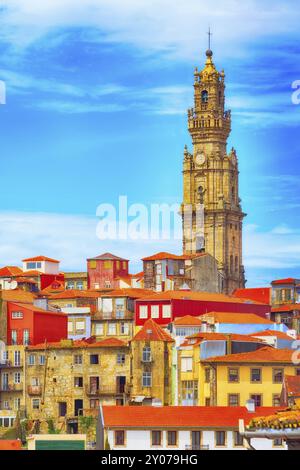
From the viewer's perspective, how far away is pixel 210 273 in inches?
5640

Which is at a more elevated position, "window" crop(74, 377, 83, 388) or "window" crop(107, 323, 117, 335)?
"window" crop(107, 323, 117, 335)

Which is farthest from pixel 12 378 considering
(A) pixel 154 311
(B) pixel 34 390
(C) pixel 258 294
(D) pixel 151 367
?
(C) pixel 258 294

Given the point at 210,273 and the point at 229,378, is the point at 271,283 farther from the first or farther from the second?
the point at 229,378

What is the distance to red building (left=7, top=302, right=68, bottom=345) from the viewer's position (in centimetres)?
11331

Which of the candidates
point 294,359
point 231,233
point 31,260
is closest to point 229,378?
point 294,359

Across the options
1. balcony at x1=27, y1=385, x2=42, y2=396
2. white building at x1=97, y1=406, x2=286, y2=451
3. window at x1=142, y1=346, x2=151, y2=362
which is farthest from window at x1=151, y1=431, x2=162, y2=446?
balcony at x1=27, y1=385, x2=42, y2=396

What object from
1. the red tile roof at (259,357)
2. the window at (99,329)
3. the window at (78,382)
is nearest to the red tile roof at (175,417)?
the red tile roof at (259,357)

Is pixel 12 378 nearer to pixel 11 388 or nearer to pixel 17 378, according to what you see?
pixel 17 378

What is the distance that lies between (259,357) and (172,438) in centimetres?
1578

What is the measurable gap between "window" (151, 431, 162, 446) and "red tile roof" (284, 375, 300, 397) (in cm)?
1062

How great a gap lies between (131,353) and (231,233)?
2472 inches

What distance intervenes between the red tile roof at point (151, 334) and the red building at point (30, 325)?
8.64m

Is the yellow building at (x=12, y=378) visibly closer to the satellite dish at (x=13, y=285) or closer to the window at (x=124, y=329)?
the window at (x=124, y=329)

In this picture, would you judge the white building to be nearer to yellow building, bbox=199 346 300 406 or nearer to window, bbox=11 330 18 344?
yellow building, bbox=199 346 300 406
